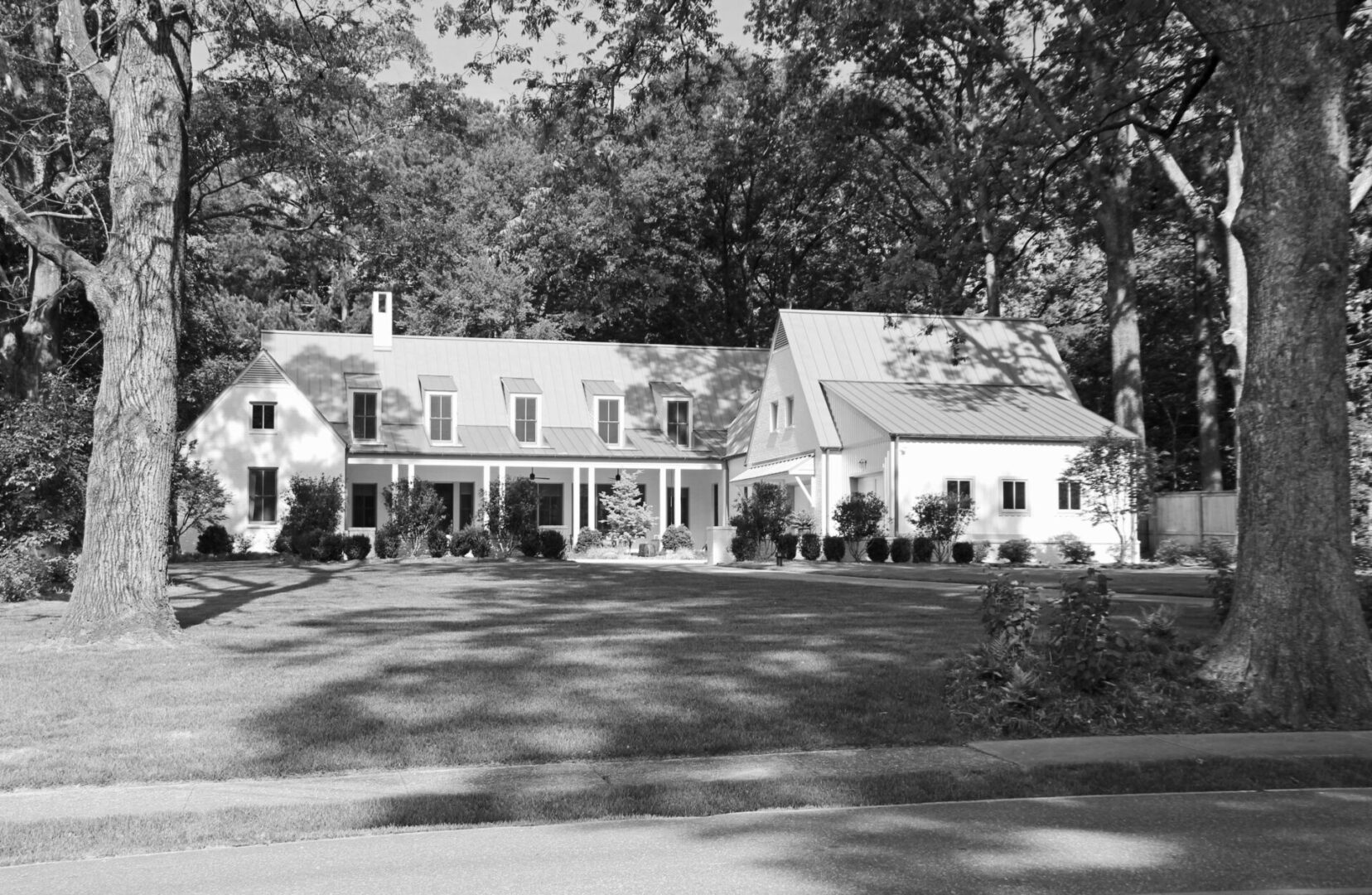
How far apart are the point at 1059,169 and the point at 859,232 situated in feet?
113

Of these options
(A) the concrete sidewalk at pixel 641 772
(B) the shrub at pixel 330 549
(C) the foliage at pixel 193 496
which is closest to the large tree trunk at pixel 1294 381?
(A) the concrete sidewalk at pixel 641 772

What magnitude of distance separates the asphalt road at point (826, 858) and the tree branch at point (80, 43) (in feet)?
38.4

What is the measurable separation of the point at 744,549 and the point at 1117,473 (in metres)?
9.89

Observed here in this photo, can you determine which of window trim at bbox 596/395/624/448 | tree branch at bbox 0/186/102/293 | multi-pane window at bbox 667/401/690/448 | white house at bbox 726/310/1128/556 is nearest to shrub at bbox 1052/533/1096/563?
white house at bbox 726/310/1128/556

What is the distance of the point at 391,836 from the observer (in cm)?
624

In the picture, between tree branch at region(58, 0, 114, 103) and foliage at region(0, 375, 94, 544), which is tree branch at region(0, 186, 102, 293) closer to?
tree branch at region(58, 0, 114, 103)

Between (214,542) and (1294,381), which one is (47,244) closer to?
(1294,381)

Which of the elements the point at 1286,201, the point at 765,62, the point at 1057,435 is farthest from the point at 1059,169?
the point at 1057,435

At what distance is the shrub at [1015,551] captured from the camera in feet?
104

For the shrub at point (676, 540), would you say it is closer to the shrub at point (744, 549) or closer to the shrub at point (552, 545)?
the shrub at point (744, 549)

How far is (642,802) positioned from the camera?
687 centimetres

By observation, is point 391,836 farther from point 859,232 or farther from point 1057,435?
point 859,232

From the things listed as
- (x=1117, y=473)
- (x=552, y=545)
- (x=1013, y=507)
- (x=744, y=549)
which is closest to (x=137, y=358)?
(x=552, y=545)

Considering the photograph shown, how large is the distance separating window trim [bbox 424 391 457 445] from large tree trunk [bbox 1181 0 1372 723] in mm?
31497
